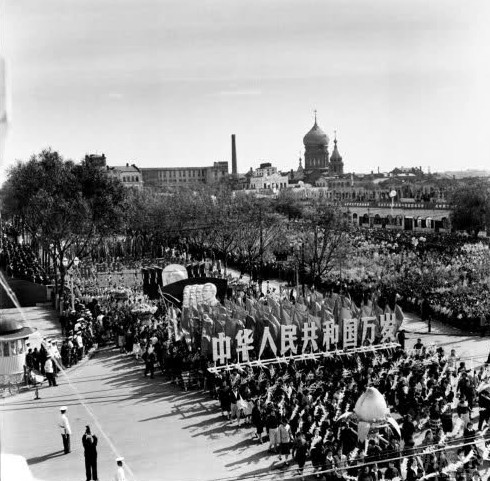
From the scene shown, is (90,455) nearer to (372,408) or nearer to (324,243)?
(372,408)

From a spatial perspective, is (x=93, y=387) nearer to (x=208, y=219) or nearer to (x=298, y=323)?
(x=298, y=323)

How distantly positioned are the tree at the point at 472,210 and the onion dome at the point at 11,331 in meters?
44.9

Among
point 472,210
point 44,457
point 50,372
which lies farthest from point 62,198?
point 472,210

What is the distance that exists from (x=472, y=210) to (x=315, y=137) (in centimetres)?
8917

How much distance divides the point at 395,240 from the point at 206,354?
3411cm

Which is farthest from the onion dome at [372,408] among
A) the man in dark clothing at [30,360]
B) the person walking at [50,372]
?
the man in dark clothing at [30,360]

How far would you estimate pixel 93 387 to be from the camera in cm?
1786

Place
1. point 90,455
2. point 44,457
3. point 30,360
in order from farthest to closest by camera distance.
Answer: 1. point 30,360
2. point 44,457
3. point 90,455

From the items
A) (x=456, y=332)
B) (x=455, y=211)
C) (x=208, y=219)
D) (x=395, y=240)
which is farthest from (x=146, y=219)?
(x=456, y=332)

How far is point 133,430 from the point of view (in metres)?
14.4

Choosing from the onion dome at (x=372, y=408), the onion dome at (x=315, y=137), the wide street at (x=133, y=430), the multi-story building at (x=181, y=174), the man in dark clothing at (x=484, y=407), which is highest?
the onion dome at (x=315, y=137)

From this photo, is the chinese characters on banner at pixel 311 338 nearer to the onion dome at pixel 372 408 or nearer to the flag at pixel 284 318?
the flag at pixel 284 318

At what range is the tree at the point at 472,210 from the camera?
56031 millimetres

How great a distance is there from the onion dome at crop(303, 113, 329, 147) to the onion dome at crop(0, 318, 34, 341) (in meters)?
129
